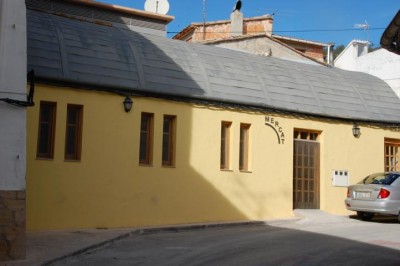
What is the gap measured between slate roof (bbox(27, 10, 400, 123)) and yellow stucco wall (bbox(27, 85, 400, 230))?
0.45 meters

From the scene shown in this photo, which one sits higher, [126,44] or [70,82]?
[126,44]

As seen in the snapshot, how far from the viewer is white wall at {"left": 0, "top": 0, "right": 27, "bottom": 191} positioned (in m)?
Answer: 9.43

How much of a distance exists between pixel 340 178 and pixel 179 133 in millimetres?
6079

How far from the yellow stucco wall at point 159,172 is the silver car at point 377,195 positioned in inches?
74.2

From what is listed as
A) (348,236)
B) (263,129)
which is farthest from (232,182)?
(348,236)

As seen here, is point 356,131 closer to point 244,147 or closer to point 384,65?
point 244,147

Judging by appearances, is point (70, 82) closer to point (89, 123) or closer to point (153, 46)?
point (89, 123)

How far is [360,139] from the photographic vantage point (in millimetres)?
18438

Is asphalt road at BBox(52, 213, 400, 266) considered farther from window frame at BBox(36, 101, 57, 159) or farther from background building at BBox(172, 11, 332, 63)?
background building at BBox(172, 11, 332, 63)

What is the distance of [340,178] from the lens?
18.0 m

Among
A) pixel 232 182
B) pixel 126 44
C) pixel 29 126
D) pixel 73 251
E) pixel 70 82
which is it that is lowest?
pixel 73 251

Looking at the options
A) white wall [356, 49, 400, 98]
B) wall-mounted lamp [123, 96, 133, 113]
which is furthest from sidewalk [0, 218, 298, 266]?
white wall [356, 49, 400, 98]

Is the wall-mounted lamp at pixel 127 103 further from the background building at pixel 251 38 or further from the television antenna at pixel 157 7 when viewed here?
the background building at pixel 251 38

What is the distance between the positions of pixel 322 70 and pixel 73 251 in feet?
42.2
